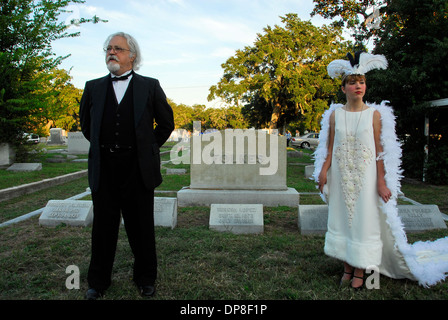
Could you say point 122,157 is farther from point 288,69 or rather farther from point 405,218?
point 288,69

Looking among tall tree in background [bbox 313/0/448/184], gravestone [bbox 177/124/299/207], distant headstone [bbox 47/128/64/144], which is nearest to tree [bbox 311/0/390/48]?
tall tree in background [bbox 313/0/448/184]

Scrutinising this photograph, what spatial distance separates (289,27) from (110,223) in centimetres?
3341

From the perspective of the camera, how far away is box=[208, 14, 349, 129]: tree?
102ft

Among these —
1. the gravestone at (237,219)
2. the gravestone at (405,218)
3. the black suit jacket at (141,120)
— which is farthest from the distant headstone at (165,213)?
the black suit jacket at (141,120)

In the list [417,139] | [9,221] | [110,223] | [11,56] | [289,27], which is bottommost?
[9,221]

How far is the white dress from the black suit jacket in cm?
169

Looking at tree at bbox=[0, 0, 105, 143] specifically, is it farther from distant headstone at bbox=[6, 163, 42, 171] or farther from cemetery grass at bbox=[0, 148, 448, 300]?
cemetery grass at bbox=[0, 148, 448, 300]

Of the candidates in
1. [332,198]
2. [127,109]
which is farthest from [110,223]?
[332,198]

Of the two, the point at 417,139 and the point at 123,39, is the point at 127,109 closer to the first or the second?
the point at 123,39

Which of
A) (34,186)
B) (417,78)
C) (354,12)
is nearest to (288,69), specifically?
(354,12)

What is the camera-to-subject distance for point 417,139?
440 inches

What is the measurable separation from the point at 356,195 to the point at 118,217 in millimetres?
2220

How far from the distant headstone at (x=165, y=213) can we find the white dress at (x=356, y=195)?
9.19 feet

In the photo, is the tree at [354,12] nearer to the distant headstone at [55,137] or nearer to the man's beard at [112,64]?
the man's beard at [112,64]
